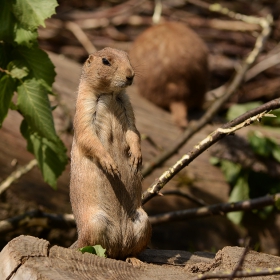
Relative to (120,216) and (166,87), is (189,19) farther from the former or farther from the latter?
(120,216)

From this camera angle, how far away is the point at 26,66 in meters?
4.50

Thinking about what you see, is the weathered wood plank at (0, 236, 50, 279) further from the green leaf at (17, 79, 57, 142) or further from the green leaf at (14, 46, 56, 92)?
the green leaf at (14, 46, 56, 92)

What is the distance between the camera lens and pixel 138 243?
3736mm

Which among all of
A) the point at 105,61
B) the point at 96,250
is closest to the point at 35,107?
the point at 105,61

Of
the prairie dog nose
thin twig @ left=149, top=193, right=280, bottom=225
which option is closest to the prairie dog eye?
the prairie dog nose

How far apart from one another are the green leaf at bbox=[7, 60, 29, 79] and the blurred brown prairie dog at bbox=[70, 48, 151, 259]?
0.62 meters

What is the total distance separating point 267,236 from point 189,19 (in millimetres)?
5418

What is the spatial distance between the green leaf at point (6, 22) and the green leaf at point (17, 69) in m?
0.21

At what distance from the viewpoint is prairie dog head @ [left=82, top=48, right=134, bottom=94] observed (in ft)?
12.5

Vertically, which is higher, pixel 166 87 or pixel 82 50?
pixel 82 50

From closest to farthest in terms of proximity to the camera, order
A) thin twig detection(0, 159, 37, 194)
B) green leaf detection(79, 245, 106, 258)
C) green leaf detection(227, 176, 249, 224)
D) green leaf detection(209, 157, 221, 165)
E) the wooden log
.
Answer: the wooden log
green leaf detection(79, 245, 106, 258)
thin twig detection(0, 159, 37, 194)
green leaf detection(227, 176, 249, 224)
green leaf detection(209, 157, 221, 165)

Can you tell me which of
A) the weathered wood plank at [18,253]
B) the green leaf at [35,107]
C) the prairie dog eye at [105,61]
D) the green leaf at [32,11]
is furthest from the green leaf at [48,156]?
the weathered wood plank at [18,253]

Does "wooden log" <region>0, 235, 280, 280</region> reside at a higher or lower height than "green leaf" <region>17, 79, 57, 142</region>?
lower

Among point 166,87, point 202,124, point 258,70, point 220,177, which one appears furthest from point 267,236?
point 258,70
